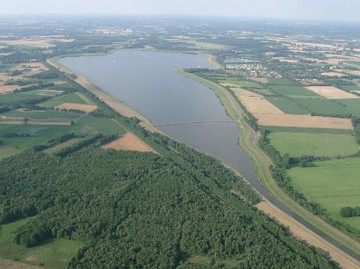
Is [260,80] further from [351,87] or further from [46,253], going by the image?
[46,253]

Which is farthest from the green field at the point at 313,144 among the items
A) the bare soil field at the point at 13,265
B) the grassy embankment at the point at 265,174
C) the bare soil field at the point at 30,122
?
the bare soil field at the point at 13,265

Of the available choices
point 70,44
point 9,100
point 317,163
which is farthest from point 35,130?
point 70,44

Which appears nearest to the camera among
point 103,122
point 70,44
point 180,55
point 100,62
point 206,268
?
point 206,268

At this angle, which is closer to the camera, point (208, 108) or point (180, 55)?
point (208, 108)

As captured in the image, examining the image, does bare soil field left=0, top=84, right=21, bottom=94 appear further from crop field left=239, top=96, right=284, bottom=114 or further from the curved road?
the curved road

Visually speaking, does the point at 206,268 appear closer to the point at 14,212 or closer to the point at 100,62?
the point at 14,212

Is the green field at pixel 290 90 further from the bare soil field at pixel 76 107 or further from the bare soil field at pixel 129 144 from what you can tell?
the bare soil field at pixel 129 144

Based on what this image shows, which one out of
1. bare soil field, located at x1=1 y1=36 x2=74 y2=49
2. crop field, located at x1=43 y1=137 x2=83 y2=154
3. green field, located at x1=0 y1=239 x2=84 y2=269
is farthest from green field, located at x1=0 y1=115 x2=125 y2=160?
bare soil field, located at x1=1 y1=36 x2=74 y2=49
